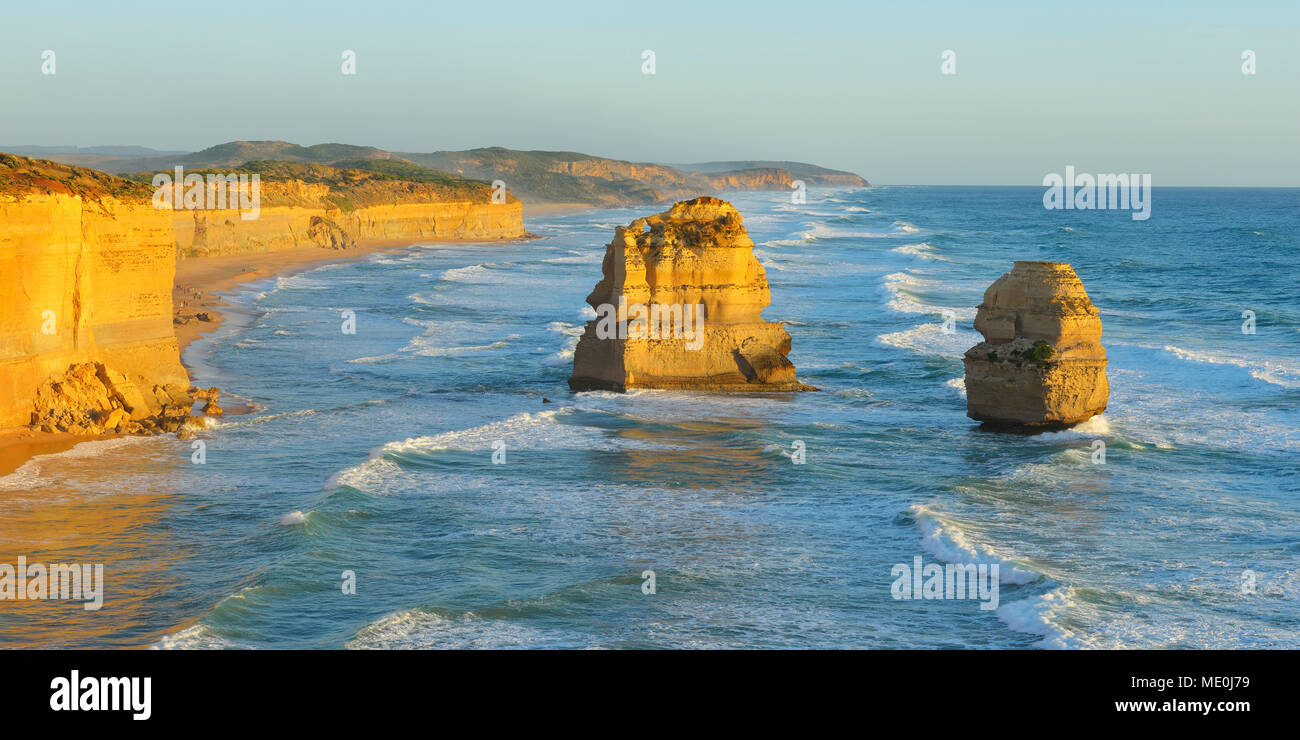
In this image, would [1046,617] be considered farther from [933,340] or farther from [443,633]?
[933,340]

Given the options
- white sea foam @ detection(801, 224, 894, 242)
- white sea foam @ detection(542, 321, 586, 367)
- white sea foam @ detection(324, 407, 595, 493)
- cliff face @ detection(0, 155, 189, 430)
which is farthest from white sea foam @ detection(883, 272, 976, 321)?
cliff face @ detection(0, 155, 189, 430)

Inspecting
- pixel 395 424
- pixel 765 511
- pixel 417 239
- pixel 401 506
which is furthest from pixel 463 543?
pixel 417 239

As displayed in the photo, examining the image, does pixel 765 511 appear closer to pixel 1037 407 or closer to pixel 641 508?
pixel 641 508

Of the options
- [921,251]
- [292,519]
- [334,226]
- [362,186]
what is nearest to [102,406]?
[292,519]

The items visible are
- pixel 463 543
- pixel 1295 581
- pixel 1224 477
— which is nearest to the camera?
pixel 1295 581

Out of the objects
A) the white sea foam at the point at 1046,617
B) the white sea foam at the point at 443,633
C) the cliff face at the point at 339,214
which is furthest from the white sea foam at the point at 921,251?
the white sea foam at the point at 443,633

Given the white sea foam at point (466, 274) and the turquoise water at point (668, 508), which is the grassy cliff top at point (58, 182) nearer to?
the turquoise water at point (668, 508)
